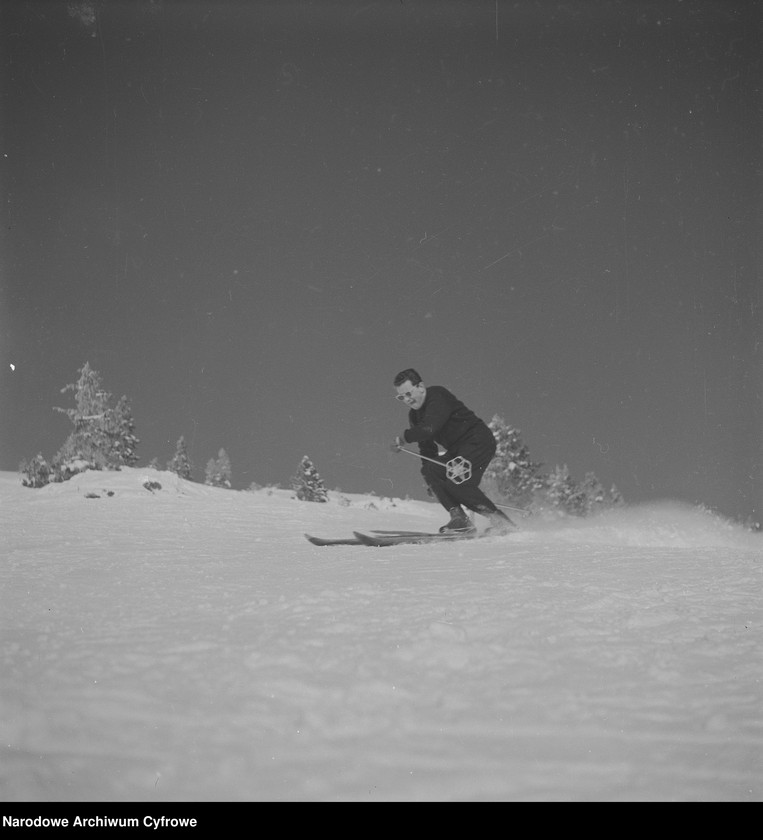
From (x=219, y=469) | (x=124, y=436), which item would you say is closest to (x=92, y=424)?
(x=124, y=436)

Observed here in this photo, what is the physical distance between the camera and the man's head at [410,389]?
6.94 meters

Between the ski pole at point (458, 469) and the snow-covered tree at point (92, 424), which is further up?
the snow-covered tree at point (92, 424)

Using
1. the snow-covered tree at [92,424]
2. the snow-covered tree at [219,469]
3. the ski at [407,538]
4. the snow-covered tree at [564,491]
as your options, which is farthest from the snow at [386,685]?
the snow-covered tree at [219,469]

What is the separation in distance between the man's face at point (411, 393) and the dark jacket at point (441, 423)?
2.9 inches

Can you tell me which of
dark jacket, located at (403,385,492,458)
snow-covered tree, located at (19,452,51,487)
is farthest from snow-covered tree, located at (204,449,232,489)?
dark jacket, located at (403,385,492,458)

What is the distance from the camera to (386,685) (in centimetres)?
170

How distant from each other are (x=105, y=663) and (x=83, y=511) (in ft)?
25.5

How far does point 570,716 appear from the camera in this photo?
59.2 inches

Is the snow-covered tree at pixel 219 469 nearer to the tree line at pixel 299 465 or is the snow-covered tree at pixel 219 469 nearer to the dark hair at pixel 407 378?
the tree line at pixel 299 465

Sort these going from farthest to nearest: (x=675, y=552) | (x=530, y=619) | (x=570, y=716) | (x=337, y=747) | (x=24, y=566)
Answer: (x=675, y=552)
(x=24, y=566)
(x=530, y=619)
(x=570, y=716)
(x=337, y=747)

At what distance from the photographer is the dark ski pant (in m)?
6.83

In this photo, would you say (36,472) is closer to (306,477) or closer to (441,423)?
(441,423)
